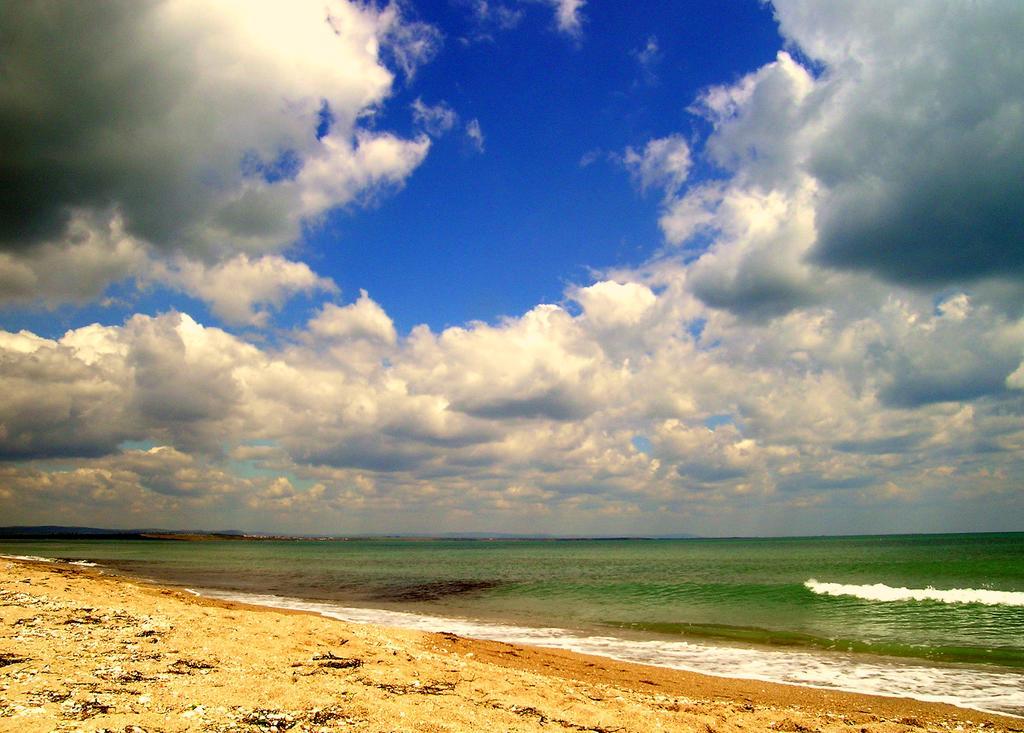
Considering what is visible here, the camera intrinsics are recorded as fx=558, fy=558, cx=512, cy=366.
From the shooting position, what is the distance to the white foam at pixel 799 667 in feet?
46.5

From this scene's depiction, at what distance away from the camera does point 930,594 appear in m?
34.5

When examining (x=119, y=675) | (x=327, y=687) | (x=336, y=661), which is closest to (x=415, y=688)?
(x=327, y=687)

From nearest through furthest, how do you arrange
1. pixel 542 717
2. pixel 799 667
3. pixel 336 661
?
pixel 542 717
pixel 336 661
pixel 799 667

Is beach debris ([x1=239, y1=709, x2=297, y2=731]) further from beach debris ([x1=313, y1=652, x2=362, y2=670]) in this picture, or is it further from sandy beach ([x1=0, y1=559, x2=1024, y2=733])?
beach debris ([x1=313, y1=652, x2=362, y2=670])

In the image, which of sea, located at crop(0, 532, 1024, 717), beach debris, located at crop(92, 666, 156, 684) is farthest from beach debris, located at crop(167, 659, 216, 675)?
sea, located at crop(0, 532, 1024, 717)

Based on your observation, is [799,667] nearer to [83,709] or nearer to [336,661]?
[336,661]

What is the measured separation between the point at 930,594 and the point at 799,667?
2498 cm

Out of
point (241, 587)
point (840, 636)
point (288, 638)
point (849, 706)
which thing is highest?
point (288, 638)

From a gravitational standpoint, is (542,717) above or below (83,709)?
below

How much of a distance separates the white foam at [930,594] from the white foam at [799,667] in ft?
62.8

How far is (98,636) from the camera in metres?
11.9

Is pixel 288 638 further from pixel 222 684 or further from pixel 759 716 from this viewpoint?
pixel 759 716

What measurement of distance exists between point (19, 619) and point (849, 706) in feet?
62.4

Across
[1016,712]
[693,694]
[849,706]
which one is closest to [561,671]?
[693,694]
